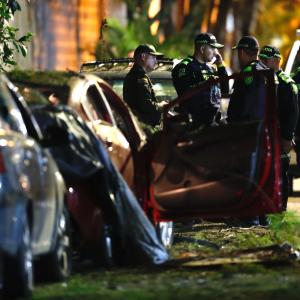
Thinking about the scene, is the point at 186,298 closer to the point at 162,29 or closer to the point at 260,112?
the point at 260,112

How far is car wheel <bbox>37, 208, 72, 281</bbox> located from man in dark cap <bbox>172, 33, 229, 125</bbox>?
14.9 ft

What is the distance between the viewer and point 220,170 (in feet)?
42.1

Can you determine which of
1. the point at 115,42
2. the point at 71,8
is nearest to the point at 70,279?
the point at 115,42

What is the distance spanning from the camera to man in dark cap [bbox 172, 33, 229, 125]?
16.1 m

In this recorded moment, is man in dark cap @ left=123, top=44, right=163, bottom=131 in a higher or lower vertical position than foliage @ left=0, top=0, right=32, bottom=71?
lower

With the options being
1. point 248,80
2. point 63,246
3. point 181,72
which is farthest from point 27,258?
point 181,72

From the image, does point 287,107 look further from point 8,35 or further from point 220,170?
point 8,35

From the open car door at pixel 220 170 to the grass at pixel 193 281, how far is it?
0.40 meters

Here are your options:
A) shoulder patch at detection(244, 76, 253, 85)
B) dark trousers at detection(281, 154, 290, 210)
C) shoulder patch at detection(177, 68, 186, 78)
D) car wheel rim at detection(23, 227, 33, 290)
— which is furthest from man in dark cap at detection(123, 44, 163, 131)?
car wheel rim at detection(23, 227, 33, 290)

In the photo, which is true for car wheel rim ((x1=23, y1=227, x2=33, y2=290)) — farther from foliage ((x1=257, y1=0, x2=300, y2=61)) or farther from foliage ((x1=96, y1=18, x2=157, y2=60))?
foliage ((x1=257, y1=0, x2=300, y2=61))

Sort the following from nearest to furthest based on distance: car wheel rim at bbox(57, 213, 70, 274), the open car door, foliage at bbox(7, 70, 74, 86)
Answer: car wheel rim at bbox(57, 213, 70, 274)
the open car door
foliage at bbox(7, 70, 74, 86)

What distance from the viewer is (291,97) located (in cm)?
1597

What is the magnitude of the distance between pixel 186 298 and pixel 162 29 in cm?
2692

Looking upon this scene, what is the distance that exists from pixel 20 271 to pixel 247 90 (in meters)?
5.40
